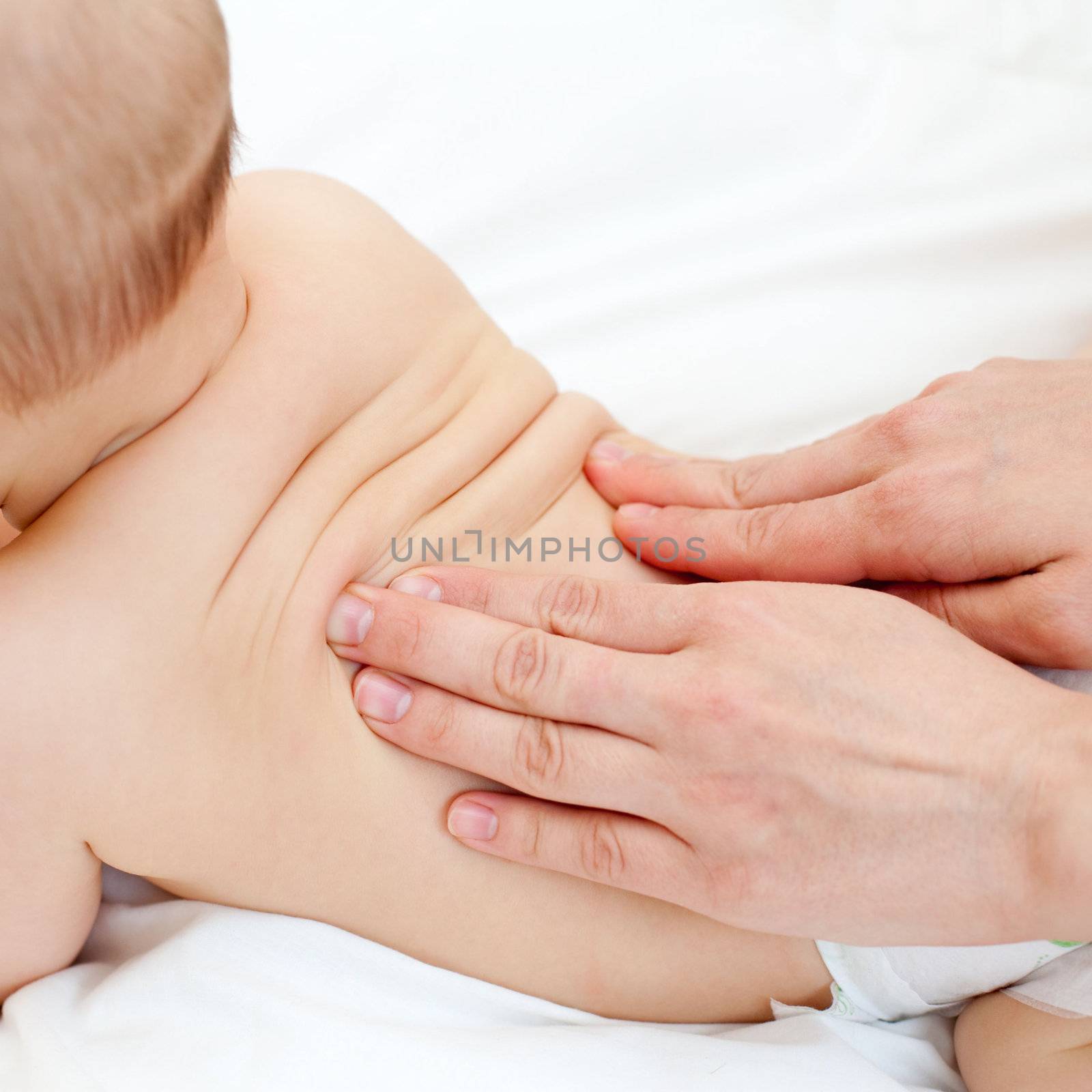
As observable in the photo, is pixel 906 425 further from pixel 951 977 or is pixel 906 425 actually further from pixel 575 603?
pixel 951 977

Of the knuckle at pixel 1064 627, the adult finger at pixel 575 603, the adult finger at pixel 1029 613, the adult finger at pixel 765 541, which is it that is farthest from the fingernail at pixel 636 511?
the knuckle at pixel 1064 627

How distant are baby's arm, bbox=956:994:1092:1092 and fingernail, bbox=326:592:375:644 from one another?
2.25 feet

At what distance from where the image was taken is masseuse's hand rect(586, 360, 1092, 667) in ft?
3.01

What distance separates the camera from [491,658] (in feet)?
2.92

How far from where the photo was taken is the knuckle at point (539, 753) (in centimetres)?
87

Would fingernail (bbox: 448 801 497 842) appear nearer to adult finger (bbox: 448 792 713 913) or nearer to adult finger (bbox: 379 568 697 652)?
adult finger (bbox: 448 792 713 913)

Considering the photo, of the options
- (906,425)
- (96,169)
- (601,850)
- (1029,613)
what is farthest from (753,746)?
(96,169)

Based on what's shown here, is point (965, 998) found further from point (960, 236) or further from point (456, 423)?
point (960, 236)

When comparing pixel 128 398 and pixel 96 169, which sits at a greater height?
pixel 96 169

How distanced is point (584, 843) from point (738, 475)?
412mm

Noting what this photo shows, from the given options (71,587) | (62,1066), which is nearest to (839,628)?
(71,587)

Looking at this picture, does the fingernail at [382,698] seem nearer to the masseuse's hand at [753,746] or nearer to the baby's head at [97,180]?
the masseuse's hand at [753,746]

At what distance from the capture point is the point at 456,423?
1023 millimetres

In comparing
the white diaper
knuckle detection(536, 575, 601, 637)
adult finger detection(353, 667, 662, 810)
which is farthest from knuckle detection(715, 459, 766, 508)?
the white diaper
